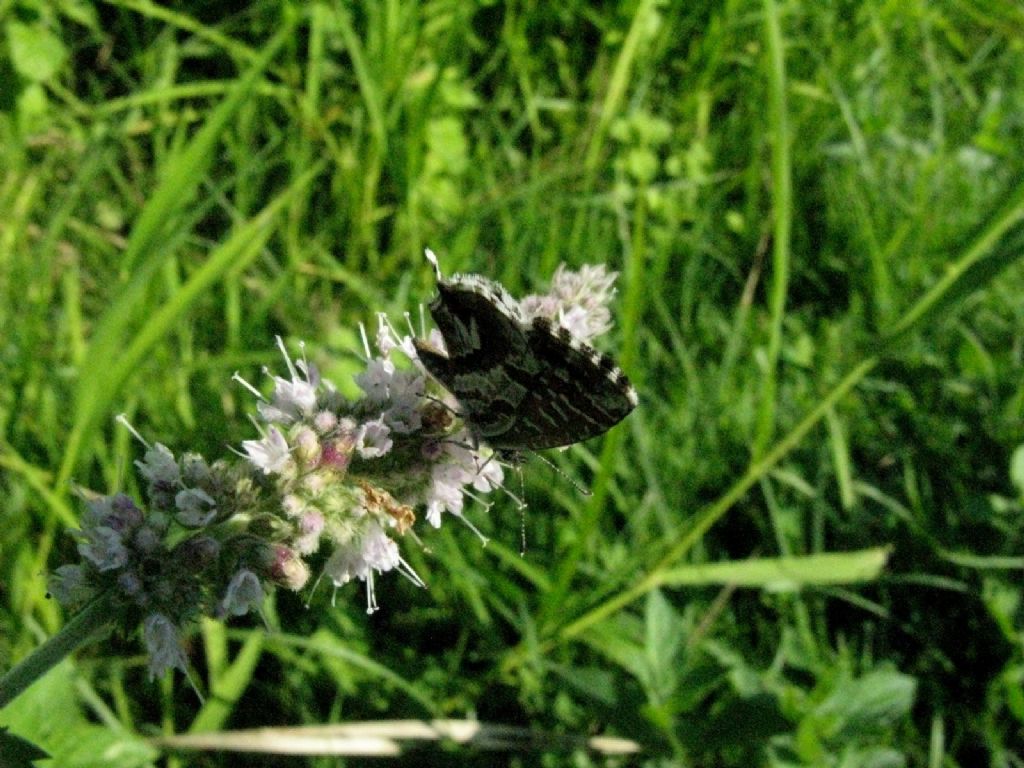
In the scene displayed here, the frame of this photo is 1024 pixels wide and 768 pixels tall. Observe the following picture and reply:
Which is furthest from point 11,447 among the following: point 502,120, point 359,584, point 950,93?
point 950,93

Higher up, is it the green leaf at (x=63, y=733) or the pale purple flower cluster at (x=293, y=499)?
the pale purple flower cluster at (x=293, y=499)

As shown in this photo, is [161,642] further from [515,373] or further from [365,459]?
[515,373]

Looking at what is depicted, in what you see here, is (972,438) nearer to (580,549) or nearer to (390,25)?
(580,549)

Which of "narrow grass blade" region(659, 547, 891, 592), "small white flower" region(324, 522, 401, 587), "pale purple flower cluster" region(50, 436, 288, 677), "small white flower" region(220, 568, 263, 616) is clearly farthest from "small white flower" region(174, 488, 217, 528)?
"narrow grass blade" region(659, 547, 891, 592)

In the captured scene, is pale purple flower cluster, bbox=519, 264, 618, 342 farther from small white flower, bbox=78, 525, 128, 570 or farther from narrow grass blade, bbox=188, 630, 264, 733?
narrow grass blade, bbox=188, 630, 264, 733

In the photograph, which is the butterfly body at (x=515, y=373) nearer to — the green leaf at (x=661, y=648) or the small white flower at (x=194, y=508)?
the small white flower at (x=194, y=508)

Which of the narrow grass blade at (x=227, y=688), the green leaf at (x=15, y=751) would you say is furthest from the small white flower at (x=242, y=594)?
the narrow grass blade at (x=227, y=688)

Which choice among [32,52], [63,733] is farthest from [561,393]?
[32,52]

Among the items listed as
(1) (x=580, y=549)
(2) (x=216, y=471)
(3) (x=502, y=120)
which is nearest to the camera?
(2) (x=216, y=471)
